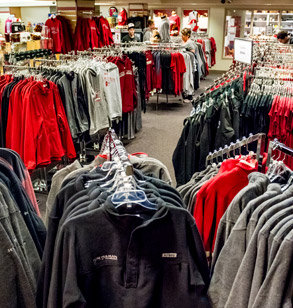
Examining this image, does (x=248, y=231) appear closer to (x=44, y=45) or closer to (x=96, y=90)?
(x=96, y=90)

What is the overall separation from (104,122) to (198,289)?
3337mm

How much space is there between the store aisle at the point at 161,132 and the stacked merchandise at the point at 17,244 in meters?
2.82

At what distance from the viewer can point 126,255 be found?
155 centimetres

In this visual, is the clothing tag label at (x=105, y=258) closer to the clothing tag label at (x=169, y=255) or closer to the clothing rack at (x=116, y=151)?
the clothing tag label at (x=169, y=255)

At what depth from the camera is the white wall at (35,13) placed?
16.9m

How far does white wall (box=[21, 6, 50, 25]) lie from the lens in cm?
1691

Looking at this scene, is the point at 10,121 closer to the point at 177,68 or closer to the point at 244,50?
the point at 244,50

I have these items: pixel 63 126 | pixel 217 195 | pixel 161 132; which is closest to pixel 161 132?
pixel 161 132

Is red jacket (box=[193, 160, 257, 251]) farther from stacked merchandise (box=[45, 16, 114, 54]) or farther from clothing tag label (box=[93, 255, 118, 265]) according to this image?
stacked merchandise (box=[45, 16, 114, 54])

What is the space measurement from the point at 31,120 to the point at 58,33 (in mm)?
3704

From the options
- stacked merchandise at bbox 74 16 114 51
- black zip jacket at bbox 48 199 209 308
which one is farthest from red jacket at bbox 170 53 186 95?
black zip jacket at bbox 48 199 209 308

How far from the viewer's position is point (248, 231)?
5.10 feet

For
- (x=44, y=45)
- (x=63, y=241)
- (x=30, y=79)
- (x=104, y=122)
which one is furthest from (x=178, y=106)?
(x=63, y=241)

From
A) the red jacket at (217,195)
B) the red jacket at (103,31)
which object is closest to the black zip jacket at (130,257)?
the red jacket at (217,195)
